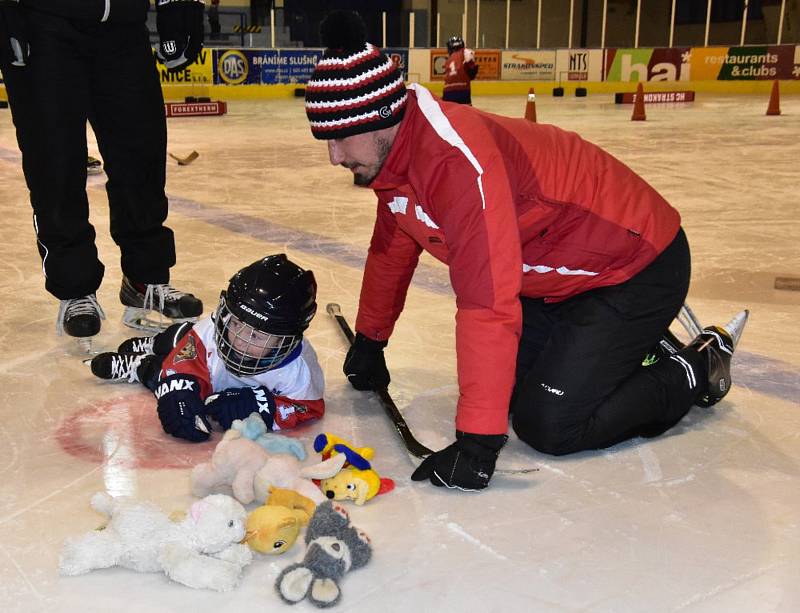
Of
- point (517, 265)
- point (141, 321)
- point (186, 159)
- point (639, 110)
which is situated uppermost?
point (517, 265)

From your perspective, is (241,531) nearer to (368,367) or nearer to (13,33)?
(368,367)

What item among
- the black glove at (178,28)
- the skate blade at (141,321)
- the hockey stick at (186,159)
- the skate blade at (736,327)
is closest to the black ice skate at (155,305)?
the skate blade at (141,321)

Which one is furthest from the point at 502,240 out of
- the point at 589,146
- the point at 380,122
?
Result: the point at 589,146

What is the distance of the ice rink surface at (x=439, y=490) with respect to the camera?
1437mm

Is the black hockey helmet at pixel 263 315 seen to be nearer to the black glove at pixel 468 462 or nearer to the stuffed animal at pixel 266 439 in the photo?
the stuffed animal at pixel 266 439

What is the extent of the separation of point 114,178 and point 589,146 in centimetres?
145

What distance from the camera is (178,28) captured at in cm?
279

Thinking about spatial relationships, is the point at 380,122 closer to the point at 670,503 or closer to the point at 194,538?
the point at 194,538

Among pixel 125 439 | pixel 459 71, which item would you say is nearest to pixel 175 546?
pixel 125 439

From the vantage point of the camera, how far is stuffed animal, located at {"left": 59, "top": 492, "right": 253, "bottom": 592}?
1.44 metres

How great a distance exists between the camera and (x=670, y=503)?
5.67 feet

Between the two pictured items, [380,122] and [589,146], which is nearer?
[380,122]

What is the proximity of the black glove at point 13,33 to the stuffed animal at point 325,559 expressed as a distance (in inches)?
61.5

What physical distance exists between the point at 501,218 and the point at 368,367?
792mm
